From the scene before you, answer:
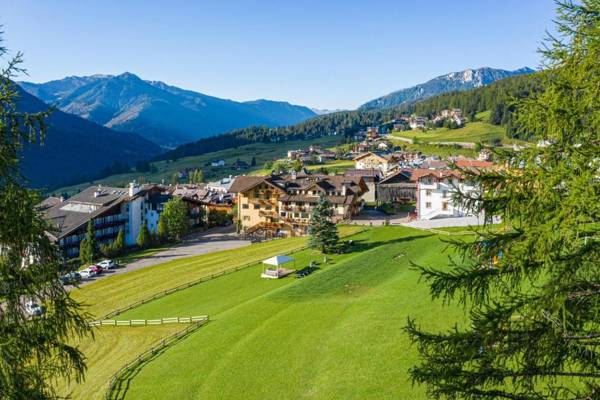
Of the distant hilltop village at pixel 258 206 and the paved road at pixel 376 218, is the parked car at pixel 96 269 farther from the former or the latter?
the paved road at pixel 376 218

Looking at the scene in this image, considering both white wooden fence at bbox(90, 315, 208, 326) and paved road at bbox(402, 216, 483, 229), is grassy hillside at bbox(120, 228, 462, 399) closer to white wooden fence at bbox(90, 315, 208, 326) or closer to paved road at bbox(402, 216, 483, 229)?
white wooden fence at bbox(90, 315, 208, 326)

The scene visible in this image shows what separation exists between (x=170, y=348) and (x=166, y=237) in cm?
4815

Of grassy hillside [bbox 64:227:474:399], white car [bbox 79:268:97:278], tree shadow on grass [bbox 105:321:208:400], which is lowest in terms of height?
white car [bbox 79:268:97:278]

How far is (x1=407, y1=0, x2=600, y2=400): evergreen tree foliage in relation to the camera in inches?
277

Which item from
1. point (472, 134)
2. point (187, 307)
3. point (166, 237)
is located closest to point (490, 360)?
point (187, 307)

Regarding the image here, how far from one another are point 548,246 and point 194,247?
6855 cm

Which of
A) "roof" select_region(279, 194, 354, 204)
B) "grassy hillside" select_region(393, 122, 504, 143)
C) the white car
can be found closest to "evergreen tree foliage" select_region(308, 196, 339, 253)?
"roof" select_region(279, 194, 354, 204)

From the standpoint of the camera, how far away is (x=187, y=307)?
4225 cm

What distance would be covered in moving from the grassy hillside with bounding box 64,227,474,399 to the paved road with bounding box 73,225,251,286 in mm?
9780

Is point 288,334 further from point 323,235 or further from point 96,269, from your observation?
point 96,269

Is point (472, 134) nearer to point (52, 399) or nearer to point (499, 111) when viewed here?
point (499, 111)

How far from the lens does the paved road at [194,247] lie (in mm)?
61750

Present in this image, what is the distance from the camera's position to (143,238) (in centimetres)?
7350

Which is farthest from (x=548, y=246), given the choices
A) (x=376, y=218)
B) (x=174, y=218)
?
(x=174, y=218)
